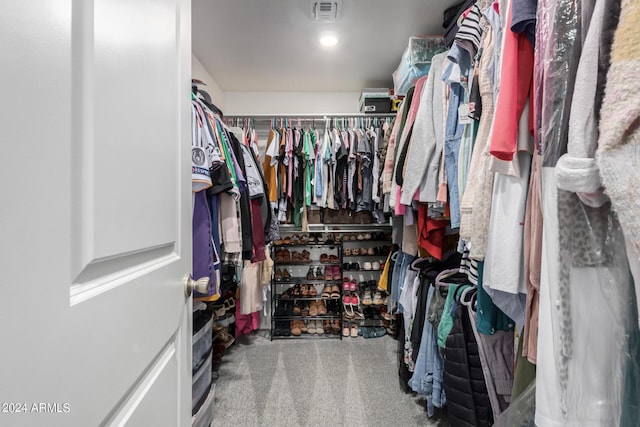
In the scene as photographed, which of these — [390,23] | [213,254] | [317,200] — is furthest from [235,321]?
[390,23]

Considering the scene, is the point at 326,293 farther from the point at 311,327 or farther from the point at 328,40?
the point at 328,40

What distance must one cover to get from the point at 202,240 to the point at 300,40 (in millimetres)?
1633

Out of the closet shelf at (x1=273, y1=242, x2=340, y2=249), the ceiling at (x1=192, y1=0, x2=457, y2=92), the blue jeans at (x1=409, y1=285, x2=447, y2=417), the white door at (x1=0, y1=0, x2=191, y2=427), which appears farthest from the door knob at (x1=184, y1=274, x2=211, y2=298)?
the closet shelf at (x1=273, y1=242, x2=340, y2=249)

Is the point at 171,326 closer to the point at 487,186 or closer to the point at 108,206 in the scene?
the point at 108,206

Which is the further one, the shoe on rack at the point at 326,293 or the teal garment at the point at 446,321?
the shoe on rack at the point at 326,293

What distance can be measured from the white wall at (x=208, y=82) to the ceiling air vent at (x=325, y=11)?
105cm

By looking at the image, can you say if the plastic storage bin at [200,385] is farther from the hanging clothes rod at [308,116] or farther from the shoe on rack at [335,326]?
the hanging clothes rod at [308,116]

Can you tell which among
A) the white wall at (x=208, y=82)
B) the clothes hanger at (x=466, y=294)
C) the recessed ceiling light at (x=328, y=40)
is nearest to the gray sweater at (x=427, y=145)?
the clothes hanger at (x=466, y=294)

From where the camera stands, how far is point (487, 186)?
0.73 meters

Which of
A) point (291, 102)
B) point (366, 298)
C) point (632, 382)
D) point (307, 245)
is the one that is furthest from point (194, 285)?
point (291, 102)

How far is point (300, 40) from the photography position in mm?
1923

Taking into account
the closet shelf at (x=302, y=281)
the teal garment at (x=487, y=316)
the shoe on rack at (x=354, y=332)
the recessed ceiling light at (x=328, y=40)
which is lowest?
the shoe on rack at (x=354, y=332)

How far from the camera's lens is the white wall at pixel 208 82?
214 cm

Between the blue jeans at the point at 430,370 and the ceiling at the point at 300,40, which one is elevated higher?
the ceiling at the point at 300,40
